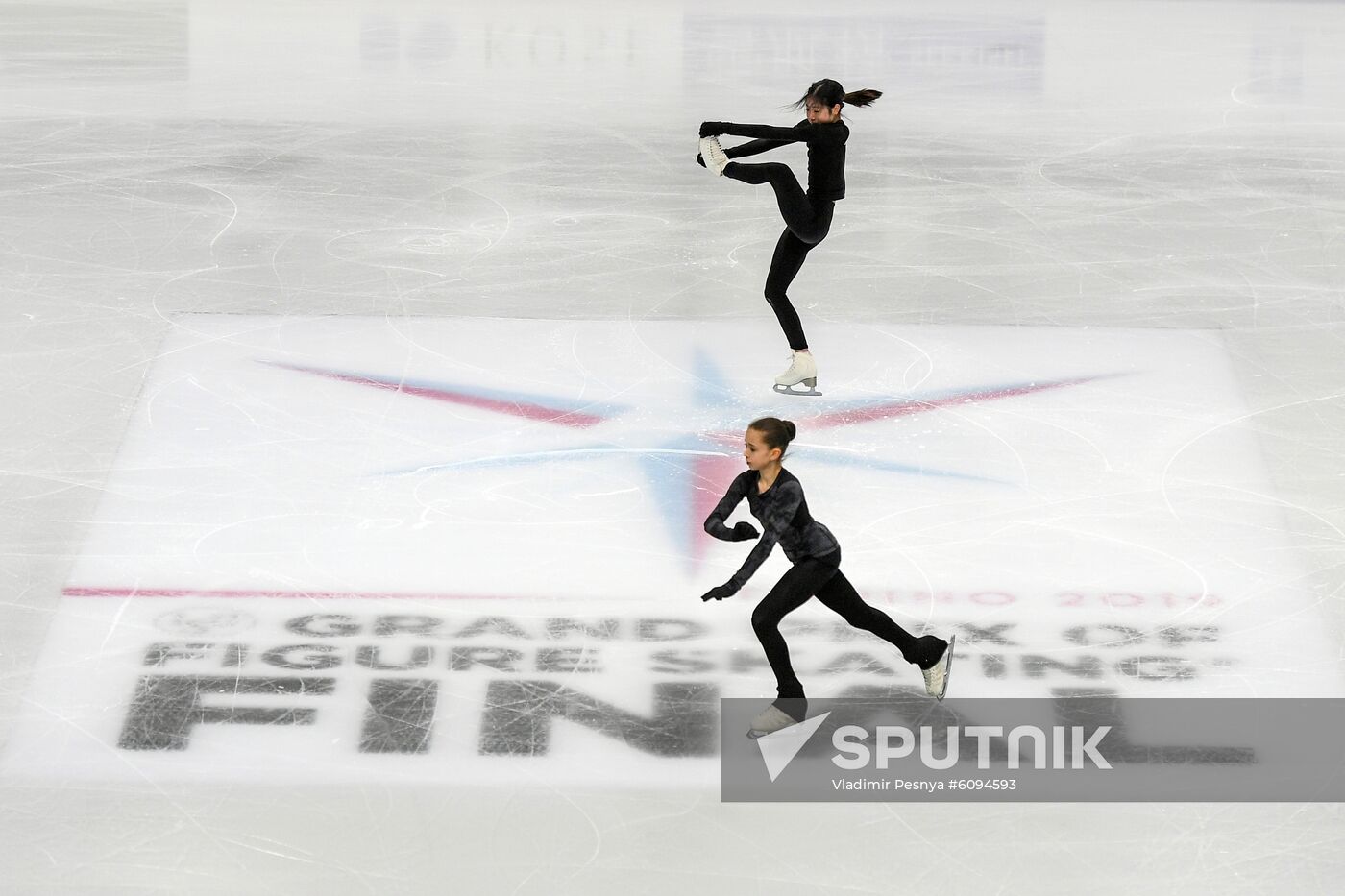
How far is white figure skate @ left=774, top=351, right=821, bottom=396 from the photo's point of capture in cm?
777

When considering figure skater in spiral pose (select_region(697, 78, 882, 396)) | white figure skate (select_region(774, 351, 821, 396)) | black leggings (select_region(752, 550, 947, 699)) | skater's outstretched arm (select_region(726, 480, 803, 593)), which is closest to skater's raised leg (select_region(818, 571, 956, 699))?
black leggings (select_region(752, 550, 947, 699))

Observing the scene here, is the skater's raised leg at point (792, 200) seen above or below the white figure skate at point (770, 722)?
above

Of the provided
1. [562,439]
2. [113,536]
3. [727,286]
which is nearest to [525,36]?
[727,286]

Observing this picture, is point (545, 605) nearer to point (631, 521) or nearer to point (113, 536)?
point (631, 521)

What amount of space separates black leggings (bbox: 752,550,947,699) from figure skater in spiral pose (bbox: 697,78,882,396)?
236 cm

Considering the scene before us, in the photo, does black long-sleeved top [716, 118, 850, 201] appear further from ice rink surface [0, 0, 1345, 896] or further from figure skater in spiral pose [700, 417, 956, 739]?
figure skater in spiral pose [700, 417, 956, 739]

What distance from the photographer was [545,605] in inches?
237

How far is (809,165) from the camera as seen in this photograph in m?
7.16

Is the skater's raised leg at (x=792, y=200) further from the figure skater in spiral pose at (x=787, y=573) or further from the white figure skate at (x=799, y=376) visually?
the figure skater in spiral pose at (x=787, y=573)

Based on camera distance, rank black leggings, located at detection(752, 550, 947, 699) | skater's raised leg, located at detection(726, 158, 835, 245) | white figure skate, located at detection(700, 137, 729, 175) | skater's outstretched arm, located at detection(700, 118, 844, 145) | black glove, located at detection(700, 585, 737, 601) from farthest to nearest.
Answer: skater's raised leg, located at detection(726, 158, 835, 245)
white figure skate, located at detection(700, 137, 729, 175)
skater's outstretched arm, located at detection(700, 118, 844, 145)
black leggings, located at detection(752, 550, 947, 699)
black glove, located at detection(700, 585, 737, 601)

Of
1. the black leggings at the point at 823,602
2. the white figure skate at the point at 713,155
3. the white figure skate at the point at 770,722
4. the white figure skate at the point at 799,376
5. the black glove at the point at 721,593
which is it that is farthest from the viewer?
the white figure skate at the point at 799,376

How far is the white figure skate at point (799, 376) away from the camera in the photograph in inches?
306

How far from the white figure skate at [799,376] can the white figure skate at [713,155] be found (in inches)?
41.8

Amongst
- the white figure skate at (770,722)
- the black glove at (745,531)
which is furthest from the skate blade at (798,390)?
the black glove at (745,531)
